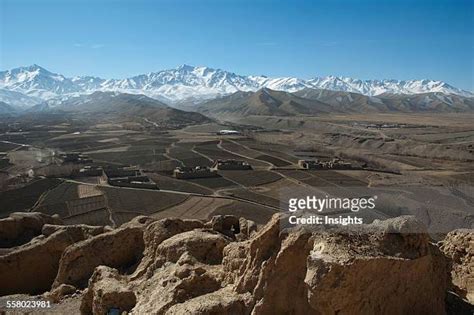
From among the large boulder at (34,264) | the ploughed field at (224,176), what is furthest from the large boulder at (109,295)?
the ploughed field at (224,176)

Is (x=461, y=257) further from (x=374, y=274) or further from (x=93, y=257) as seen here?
(x=93, y=257)

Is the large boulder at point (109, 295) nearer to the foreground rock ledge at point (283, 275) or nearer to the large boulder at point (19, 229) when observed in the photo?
the foreground rock ledge at point (283, 275)

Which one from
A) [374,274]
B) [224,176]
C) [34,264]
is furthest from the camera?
[224,176]

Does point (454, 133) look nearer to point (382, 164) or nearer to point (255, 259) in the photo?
point (382, 164)

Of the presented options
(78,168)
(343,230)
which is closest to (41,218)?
(343,230)

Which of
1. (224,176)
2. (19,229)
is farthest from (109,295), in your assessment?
(224,176)

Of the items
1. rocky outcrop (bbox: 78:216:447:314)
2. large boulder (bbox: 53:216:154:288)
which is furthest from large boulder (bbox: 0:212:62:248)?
rocky outcrop (bbox: 78:216:447:314)
